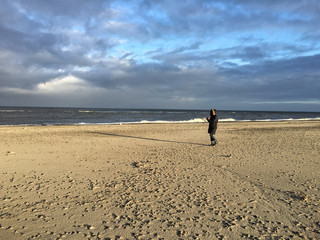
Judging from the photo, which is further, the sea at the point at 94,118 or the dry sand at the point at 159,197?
the sea at the point at 94,118

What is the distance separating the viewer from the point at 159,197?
205 inches

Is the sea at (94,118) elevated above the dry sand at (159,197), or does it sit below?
above

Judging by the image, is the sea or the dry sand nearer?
the dry sand

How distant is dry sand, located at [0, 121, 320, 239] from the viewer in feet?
12.7

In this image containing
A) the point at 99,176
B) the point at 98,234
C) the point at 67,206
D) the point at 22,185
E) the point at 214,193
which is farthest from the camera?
the point at 99,176

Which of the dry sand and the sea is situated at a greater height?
the sea

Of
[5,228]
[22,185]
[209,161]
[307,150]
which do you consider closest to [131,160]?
[209,161]

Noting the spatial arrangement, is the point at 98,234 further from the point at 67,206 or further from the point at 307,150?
the point at 307,150

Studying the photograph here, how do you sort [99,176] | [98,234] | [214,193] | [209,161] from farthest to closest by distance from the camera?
[209,161], [99,176], [214,193], [98,234]

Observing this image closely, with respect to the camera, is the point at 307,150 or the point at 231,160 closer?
the point at 231,160

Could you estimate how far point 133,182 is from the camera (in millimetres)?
6250

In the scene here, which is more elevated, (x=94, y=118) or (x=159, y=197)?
(x=94, y=118)

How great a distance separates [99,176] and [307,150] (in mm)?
10318

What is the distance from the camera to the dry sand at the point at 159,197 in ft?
12.7
